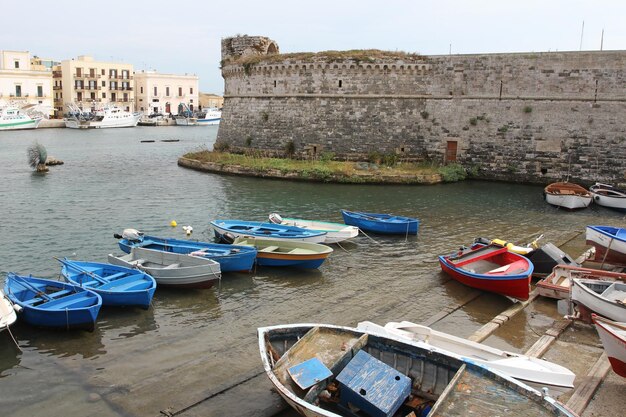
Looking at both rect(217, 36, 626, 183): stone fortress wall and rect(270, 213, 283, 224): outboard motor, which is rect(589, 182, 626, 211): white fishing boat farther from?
rect(270, 213, 283, 224): outboard motor

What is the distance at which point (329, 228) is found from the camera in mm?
15008

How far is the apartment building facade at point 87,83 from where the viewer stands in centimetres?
7406

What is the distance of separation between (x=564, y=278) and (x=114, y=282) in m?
8.41

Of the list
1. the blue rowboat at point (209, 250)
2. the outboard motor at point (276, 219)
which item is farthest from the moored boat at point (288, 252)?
the outboard motor at point (276, 219)

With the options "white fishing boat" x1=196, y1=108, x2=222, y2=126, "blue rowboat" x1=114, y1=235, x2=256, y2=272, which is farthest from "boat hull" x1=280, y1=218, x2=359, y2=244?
"white fishing boat" x1=196, y1=108, x2=222, y2=126

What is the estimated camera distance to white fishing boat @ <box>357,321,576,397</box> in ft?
20.4

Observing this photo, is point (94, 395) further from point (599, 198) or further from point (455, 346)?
point (599, 198)

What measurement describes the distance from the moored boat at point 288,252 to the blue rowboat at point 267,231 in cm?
20

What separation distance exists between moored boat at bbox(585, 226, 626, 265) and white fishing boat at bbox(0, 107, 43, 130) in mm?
60047

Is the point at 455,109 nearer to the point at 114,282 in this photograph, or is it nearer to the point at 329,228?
the point at 329,228

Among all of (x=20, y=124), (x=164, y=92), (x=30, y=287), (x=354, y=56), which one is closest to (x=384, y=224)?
(x=30, y=287)

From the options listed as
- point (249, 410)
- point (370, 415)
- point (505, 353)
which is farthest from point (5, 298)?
point (505, 353)

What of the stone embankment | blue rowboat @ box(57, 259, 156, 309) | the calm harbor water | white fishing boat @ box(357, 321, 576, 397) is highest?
the stone embankment

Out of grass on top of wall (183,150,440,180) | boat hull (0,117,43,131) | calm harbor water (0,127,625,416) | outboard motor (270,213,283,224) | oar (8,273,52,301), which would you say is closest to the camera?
calm harbor water (0,127,625,416)
